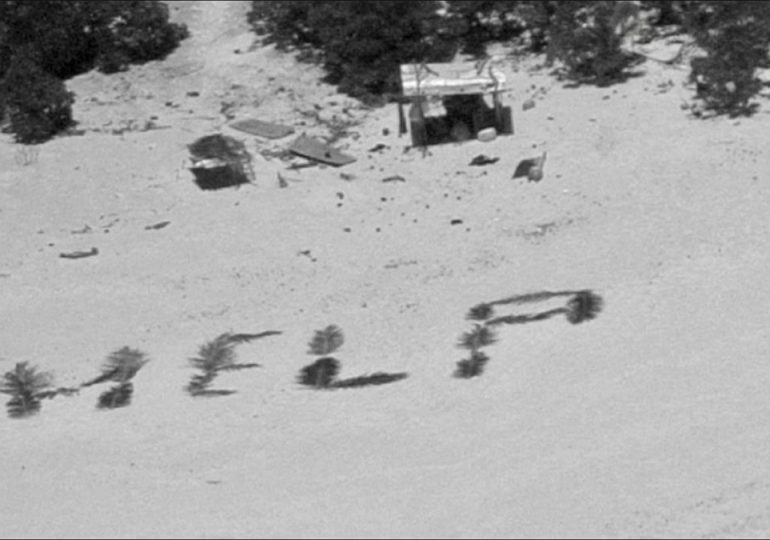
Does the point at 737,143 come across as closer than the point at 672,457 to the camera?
No

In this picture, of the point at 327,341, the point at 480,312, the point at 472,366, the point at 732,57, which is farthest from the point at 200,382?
the point at 732,57

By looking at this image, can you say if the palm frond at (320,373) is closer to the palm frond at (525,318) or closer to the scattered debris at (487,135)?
the palm frond at (525,318)

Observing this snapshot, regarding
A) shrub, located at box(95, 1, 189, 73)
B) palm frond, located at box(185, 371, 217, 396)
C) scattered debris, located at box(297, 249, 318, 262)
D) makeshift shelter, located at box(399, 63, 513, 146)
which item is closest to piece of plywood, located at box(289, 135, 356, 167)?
A: makeshift shelter, located at box(399, 63, 513, 146)

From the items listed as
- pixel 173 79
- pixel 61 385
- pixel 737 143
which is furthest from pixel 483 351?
pixel 173 79

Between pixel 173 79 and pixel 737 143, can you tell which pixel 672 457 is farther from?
pixel 173 79

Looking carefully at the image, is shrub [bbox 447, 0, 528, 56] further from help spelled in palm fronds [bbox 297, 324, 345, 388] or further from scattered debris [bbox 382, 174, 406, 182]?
help spelled in palm fronds [bbox 297, 324, 345, 388]

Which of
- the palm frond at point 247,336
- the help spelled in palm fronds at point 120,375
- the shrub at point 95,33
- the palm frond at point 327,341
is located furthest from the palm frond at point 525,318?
the shrub at point 95,33

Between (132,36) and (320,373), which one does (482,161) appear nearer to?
(320,373)

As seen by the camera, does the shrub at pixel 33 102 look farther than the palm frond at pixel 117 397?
Yes
